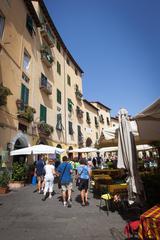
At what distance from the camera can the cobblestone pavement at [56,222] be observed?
13.4 feet

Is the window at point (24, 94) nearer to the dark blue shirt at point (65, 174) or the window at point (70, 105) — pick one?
the dark blue shirt at point (65, 174)

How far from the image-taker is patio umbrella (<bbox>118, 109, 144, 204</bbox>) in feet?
14.5

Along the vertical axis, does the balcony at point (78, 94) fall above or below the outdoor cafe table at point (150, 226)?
above

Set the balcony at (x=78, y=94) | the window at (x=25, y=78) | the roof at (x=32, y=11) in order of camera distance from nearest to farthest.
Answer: the window at (x=25, y=78) < the roof at (x=32, y=11) < the balcony at (x=78, y=94)

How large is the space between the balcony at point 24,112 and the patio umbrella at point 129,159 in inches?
390

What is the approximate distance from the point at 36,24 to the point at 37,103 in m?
8.00

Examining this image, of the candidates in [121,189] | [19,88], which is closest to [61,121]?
[19,88]

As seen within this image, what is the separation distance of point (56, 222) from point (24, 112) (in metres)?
9.87

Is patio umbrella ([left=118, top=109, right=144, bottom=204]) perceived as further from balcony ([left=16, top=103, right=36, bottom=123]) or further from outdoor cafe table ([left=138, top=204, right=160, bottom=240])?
balcony ([left=16, top=103, right=36, bottom=123])

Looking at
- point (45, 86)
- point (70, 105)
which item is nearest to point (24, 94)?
point (45, 86)

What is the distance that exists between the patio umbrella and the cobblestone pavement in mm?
920

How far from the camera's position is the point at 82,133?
27.2 m

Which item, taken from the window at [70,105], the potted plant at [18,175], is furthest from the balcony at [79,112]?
the potted plant at [18,175]

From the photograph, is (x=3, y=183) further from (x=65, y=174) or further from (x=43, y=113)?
(x=43, y=113)
